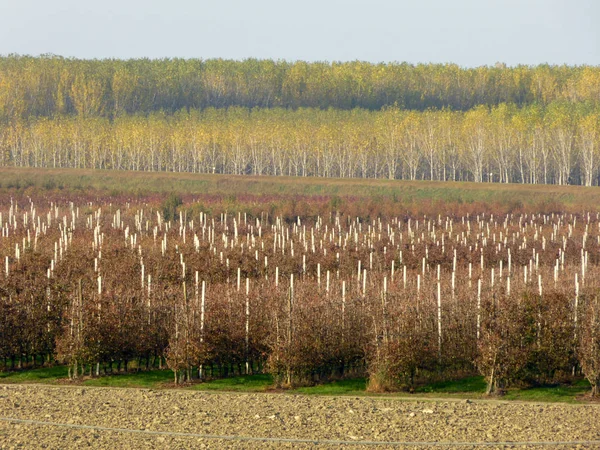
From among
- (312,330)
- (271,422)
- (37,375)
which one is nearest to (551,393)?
(312,330)

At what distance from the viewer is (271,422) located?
1820 centimetres

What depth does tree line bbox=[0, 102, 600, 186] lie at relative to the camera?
102125 millimetres

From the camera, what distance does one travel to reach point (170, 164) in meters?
113

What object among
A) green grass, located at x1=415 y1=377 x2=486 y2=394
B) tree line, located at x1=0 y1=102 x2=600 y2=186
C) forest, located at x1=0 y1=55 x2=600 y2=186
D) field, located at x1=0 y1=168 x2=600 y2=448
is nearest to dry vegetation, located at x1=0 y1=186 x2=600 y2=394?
field, located at x1=0 y1=168 x2=600 y2=448

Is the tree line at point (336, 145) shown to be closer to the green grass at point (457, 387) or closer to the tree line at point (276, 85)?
the tree line at point (276, 85)

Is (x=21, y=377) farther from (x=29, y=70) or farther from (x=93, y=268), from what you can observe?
(x=29, y=70)

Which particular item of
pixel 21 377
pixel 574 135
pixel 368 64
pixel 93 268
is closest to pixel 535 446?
pixel 21 377

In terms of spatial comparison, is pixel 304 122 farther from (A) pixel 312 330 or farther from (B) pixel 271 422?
(B) pixel 271 422

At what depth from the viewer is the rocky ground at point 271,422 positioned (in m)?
16.7

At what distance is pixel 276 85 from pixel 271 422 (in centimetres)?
13363

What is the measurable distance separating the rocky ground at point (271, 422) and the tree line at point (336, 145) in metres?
79.7

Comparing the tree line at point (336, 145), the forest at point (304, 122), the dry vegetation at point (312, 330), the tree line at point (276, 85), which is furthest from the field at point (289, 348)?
the tree line at point (276, 85)

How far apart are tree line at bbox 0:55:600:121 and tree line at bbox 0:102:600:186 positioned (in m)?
18.3

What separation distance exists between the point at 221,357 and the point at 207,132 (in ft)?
290
